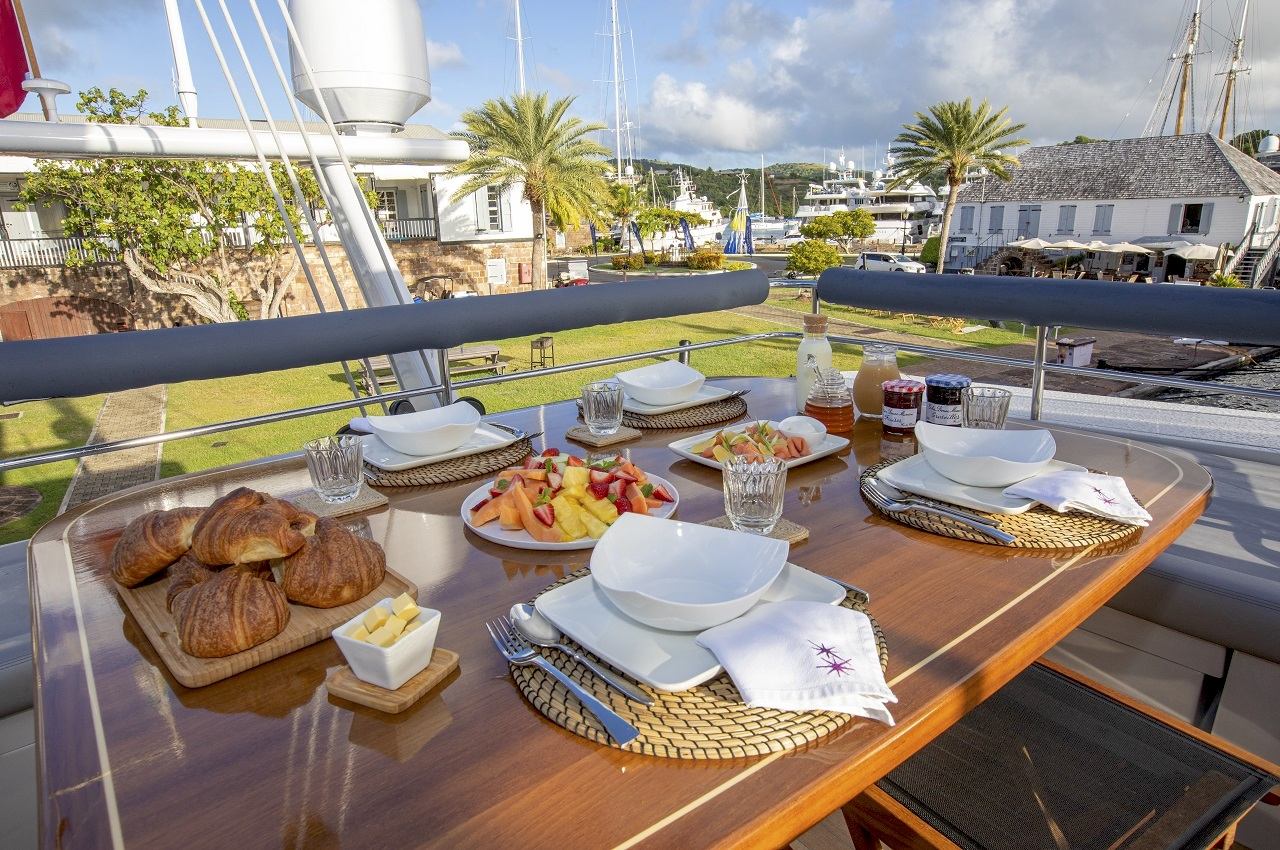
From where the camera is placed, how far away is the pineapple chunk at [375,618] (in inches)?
32.5

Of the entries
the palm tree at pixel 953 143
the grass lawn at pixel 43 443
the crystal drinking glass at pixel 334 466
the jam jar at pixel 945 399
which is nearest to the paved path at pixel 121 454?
the grass lawn at pixel 43 443

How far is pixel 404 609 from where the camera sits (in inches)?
32.9

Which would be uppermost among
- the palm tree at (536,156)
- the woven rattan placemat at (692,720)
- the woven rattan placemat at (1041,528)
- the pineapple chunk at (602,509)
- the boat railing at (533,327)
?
the palm tree at (536,156)

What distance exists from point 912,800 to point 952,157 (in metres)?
31.7

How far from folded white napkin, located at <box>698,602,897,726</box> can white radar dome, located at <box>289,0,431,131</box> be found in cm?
279

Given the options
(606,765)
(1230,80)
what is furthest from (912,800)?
(1230,80)

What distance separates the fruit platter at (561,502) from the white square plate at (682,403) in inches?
24.2

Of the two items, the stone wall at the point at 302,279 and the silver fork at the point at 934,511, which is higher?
the silver fork at the point at 934,511

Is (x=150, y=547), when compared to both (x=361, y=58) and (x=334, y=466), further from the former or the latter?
(x=361, y=58)

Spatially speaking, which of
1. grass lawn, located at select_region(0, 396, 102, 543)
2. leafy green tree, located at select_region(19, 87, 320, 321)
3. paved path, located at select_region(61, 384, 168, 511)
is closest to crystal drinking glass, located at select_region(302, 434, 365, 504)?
paved path, located at select_region(61, 384, 168, 511)

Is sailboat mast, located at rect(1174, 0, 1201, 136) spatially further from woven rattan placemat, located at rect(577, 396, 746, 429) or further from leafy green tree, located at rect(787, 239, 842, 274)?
woven rattan placemat, located at rect(577, 396, 746, 429)

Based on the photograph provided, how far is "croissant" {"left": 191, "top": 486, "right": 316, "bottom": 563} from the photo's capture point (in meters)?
0.96

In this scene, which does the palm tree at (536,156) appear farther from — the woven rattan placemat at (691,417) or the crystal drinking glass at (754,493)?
the crystal drinking glass at (754,493)

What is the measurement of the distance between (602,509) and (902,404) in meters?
0.88
